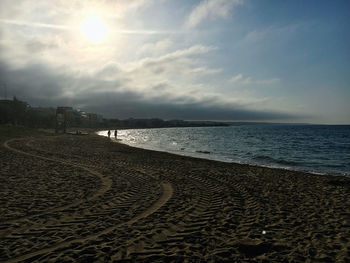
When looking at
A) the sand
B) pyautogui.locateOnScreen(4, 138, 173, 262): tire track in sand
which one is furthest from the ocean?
pyautogui.locateOnScreen(4, 138, 173, 262): tire track in sand

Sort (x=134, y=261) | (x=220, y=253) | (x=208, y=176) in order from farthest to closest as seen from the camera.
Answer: (x=208, y=176) → (x=220, y=253) → (x=134, y=261)

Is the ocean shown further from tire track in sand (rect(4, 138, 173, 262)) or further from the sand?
tire track in sand (rect(4, 138, 173, 262))

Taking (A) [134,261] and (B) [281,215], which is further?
(B) [281,215]

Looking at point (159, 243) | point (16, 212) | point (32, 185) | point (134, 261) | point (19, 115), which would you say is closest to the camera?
point (134, 261)

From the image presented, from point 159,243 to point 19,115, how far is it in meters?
109

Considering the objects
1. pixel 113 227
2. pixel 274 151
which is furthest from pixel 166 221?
pixel 274 151

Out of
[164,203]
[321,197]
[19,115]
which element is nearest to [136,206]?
[164,203]

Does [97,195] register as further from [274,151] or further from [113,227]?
[274,151]

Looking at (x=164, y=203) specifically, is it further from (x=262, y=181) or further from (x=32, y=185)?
(x=262, y=181)

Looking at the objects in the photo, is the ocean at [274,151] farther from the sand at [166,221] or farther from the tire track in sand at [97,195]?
the tire track in sand at [97,195]

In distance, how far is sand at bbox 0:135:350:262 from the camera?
5.27m

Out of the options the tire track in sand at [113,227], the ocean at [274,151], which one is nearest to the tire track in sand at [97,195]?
the tire track in sand at [113,227]

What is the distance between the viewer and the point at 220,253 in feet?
17.4

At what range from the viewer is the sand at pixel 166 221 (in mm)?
5266
